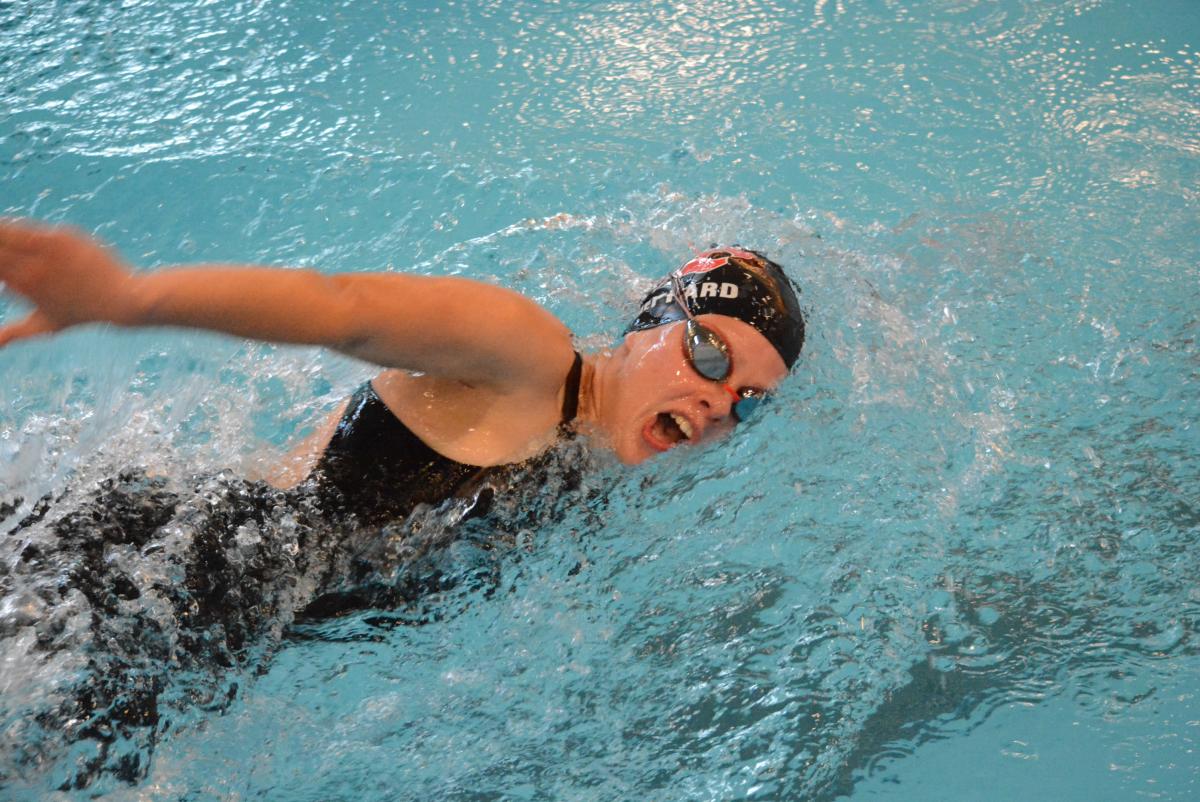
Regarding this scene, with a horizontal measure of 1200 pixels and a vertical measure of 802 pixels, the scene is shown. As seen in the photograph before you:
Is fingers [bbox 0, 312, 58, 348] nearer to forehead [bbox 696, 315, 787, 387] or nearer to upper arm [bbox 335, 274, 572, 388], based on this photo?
upper arm [bbox 335, 274, 572, 388]

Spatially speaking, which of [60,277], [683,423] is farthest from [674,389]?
[60,277]

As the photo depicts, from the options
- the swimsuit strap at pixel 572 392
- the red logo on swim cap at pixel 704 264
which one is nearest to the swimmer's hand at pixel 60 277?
the swimsuit strap at pixel 572 392

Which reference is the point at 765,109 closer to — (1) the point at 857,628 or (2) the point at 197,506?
(1) the point at 857,628

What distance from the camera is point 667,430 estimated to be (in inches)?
85.0

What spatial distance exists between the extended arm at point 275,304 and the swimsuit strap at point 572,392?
0.22m

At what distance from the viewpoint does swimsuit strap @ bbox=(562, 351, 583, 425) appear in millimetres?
1999

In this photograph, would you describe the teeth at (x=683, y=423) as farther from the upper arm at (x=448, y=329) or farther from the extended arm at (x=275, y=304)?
the extended arm at (x=275, y=304)

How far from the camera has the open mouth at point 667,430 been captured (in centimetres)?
209

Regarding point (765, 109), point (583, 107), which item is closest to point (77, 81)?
point (583, 107)

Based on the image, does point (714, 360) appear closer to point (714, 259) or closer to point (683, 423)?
point (683, 423)

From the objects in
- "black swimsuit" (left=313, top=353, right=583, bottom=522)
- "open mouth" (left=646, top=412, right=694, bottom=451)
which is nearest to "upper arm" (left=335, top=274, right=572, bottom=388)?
"black swimsuit" (left=313, top=353, right=583, bottom=522)

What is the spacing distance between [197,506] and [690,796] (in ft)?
3.65

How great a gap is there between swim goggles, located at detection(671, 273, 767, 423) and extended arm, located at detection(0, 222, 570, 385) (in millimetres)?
439

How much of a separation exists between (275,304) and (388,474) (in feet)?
1.66
